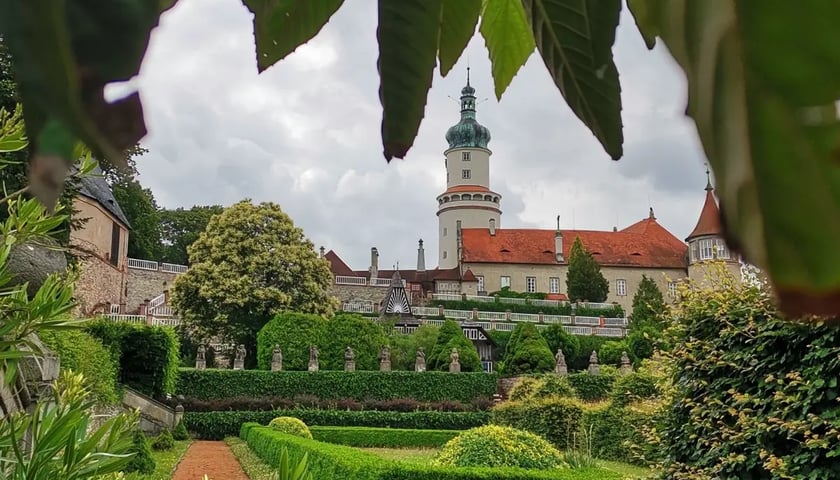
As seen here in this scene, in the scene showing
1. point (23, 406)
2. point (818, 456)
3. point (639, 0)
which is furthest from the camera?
point (818, 456)

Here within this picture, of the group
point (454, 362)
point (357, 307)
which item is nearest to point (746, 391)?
point (454, 362)

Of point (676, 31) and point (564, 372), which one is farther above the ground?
point (676, 31)

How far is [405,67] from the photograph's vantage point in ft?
1.16

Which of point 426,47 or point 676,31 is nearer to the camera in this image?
point 676,31

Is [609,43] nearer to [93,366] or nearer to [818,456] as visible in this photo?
[818,456]

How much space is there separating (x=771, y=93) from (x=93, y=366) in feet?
30.9

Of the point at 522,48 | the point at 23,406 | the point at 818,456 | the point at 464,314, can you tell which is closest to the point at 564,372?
the point at 464,314

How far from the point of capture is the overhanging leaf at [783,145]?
0.52 ft

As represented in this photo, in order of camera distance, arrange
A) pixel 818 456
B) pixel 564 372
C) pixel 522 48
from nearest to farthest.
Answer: pixel 522 48 → pixel 818 456 → pixel 564 372

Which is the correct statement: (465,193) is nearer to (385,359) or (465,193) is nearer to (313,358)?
(385,359)

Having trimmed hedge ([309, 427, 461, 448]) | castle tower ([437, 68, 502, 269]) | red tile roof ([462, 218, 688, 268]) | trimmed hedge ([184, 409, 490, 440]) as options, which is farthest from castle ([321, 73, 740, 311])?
trimmed hedge ([309, 427, 461, 448])

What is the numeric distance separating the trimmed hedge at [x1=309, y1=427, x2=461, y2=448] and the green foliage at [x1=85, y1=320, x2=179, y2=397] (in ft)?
12.6

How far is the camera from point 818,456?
421cm

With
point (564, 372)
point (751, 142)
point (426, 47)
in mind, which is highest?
point (426, 47)
